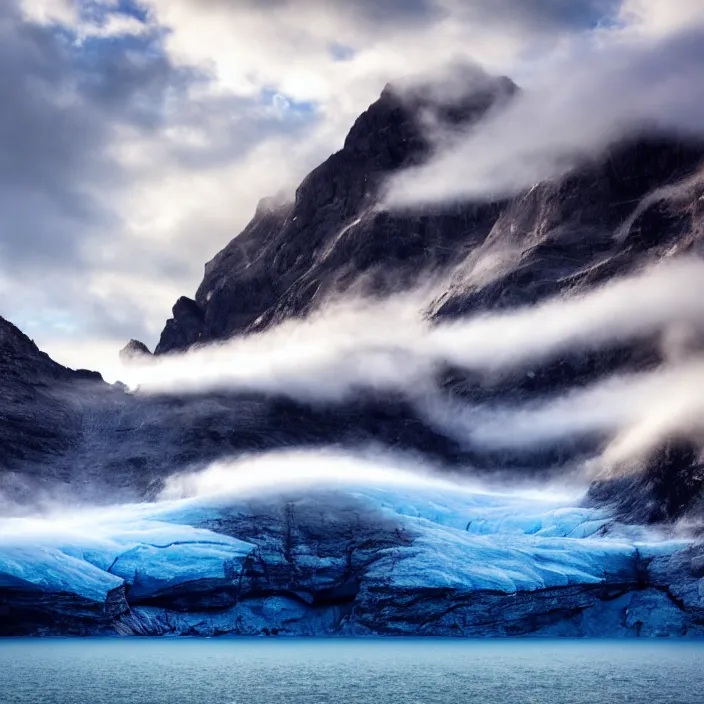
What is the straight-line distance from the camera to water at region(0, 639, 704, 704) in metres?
53.1

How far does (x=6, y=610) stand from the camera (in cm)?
8669

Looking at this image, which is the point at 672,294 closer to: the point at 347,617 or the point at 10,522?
the point at 347,617

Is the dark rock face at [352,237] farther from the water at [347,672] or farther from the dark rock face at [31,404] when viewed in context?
the water at [347,672]

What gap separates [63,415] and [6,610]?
7029 centimetres

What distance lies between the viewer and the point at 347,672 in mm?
64312

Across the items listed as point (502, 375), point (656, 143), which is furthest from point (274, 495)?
point (656, 143)

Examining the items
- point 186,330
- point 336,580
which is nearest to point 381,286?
point 186,330

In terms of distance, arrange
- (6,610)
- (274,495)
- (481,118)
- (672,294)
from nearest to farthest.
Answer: (6,610)
(274,495)
(672,294)
(481,118)

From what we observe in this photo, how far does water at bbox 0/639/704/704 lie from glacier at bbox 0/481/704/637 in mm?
4893

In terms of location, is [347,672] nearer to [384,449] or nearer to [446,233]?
[384,449]

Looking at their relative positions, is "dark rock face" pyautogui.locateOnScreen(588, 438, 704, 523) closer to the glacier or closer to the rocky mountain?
the rocky mountain

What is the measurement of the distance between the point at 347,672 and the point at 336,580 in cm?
3506

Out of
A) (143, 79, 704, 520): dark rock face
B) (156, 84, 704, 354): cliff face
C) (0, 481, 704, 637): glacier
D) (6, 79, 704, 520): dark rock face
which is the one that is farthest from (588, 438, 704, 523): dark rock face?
(156, 84, 704, 354): cliff face

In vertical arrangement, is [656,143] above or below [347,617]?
above
